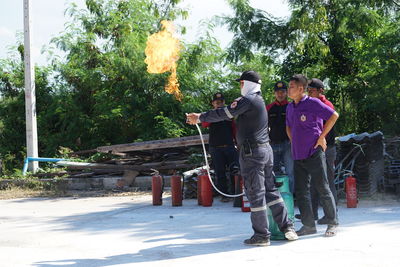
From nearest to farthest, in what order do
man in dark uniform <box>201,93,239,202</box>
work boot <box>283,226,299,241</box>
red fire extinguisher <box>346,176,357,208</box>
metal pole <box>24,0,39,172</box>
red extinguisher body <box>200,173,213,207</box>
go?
1. work boot <box>283,226,299,241</box>
2. red fire extinguisher <box>346,176,357,208</box>
3. red extinguisher body <box>200,173,213,207</box>
4. man in dark uniform <box>201,93,239,202</box>
5. metal pole <box>24,0,39,172</box>

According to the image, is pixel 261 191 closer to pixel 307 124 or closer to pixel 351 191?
pixel 307 124

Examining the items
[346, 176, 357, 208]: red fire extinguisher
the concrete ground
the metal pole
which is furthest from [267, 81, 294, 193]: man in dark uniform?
the metal pole

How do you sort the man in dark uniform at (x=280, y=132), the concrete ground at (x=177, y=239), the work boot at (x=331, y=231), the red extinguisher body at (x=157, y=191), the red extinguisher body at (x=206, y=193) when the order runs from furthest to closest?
the red extinguisher body at (x=157, y=191)
the red extinguisher body at (x=206, y=193)
the man in dark uniform at (x=280, y=132)
the work boot at (x=331, y=231)
the concrete ground at (x=177, y=239)

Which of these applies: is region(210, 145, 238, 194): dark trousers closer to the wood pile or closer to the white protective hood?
the wood pile

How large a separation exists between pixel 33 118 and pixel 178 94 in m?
4.75

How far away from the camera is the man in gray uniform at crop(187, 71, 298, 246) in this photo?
5.93 metres

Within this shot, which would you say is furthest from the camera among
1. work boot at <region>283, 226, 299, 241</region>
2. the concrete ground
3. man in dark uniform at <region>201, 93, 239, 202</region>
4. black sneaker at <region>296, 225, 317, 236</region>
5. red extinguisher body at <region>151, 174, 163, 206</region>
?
red extinguisher body at <region>151, 174, 163, 206</region>

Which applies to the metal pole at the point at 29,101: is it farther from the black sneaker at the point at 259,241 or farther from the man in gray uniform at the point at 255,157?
the black sneaker at the point at 259,241

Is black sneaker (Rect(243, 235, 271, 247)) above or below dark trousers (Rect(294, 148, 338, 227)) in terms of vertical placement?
below

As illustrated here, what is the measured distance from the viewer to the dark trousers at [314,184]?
6.31 meters

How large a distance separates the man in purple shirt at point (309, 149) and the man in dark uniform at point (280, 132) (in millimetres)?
2193

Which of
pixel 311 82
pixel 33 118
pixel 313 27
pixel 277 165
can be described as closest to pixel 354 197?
pixel 277 165

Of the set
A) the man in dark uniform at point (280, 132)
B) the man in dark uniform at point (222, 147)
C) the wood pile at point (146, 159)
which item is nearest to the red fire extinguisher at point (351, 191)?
the man in dark uniform at point (280, 132)

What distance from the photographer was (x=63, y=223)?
27.6 feet
